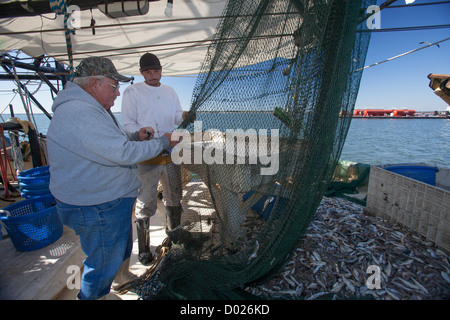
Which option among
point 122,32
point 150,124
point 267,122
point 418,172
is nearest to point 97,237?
point 150,124

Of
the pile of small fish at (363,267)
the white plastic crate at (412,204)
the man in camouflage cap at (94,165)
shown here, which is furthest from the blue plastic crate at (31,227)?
the white plastic crate at (412,204)

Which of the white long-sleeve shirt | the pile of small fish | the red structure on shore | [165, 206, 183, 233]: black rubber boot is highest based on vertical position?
the red structure on shore

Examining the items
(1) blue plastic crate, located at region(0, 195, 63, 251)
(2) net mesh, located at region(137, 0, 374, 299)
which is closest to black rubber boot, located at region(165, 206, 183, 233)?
(2) net mesh, located at region(137, 0, 374, 299)

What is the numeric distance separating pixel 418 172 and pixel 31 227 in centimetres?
512

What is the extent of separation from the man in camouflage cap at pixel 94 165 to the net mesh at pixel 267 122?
627 mm

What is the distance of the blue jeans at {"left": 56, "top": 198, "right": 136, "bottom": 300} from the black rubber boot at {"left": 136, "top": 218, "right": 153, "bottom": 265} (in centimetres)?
90

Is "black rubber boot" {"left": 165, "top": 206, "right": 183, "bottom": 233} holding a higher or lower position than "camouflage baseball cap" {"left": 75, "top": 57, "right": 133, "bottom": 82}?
lower

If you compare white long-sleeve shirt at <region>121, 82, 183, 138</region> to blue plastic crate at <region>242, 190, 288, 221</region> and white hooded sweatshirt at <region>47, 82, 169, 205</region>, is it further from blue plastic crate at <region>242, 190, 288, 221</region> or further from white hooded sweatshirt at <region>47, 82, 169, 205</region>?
blue plastic crate at <region>242, 190, 288, 221</region>

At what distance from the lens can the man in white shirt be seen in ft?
8.40

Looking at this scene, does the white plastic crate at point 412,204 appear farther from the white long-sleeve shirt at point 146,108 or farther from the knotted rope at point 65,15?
the knotted rope at point 65,15

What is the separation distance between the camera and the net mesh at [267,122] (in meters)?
1.68

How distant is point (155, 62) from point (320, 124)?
1.94 m
